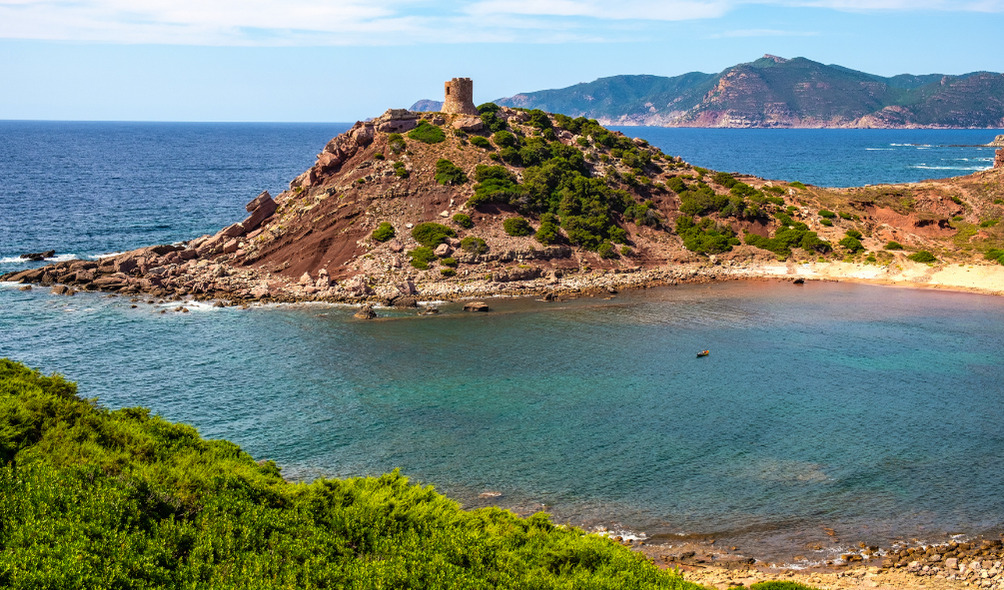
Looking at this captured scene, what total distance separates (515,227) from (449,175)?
33.5 feet

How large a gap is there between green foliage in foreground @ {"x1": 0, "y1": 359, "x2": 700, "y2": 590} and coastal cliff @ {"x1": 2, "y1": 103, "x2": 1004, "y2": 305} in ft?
127

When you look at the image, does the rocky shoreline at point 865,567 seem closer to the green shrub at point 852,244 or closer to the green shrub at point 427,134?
the green shrub at point 852,244

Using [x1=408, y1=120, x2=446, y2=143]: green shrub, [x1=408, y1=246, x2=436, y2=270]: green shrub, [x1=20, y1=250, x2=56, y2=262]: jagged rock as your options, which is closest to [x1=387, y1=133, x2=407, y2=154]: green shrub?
[x1=408, y1=120, x2=446, y2=143]: green shrub

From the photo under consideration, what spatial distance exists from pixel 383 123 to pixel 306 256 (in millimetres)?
23292

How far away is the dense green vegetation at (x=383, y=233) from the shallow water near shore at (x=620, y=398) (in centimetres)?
1207

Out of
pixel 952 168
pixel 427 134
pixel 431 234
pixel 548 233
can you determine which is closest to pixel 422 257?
pixel 431 234

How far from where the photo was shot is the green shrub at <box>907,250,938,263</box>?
77.2 metres

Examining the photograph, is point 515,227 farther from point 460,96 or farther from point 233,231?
point 233,231

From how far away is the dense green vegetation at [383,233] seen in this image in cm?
7362

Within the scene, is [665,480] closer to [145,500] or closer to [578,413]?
[578,413]

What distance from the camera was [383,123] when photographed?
8794cm

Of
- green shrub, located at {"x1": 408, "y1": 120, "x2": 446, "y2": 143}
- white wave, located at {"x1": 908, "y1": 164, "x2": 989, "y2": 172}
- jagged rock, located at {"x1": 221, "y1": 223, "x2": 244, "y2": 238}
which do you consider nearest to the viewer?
jagged rock, located at {"x1": 221, "y1": 223, "x2": 244, "y2": 238}

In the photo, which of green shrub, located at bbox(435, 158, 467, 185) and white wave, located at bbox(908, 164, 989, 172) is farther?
white wave, located at bbox(908, 164, 989, 172)

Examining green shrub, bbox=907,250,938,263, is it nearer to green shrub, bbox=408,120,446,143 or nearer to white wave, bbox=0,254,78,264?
green shrub, bbox=408,120,446,143
